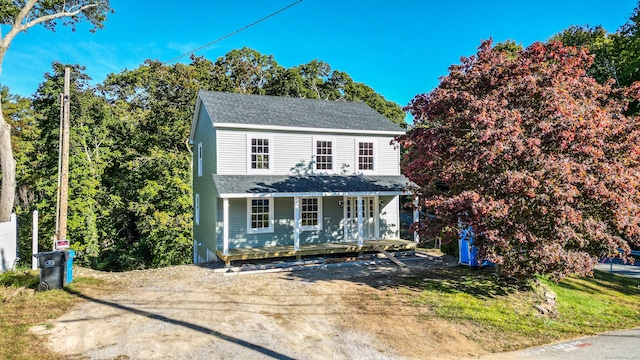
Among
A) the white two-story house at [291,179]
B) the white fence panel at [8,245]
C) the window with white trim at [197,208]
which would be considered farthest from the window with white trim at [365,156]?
the white fence panel at [8,245]

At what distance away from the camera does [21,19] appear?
15.2 metres

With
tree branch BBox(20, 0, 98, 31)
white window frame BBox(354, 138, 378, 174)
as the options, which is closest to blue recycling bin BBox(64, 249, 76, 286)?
tree branch BBox(20, 0, 98, 31)

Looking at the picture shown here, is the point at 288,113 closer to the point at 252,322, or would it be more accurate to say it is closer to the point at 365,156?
the point at 365,156

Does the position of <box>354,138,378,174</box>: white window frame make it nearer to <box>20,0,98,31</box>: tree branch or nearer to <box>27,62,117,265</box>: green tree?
<box>20,0,98,31</box>: tree branch

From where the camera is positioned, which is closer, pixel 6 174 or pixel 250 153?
pixel 6 174

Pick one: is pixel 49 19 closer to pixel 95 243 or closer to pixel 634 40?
pixel 95 243

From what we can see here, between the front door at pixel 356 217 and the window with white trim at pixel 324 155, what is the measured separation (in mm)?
1793

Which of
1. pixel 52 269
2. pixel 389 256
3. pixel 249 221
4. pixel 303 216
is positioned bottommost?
pixel 389 256

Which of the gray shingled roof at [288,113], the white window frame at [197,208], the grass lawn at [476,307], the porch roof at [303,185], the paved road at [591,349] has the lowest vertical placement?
the paved road at [591,349]

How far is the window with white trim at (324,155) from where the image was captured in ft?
57.2

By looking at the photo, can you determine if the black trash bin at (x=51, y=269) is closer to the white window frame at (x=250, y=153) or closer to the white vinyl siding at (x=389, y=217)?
the white window frame at (x=250, y=153)

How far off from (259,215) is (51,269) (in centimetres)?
754

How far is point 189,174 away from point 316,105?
10.5 meters

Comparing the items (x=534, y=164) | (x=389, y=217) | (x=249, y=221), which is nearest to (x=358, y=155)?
(x=389, y=217)
